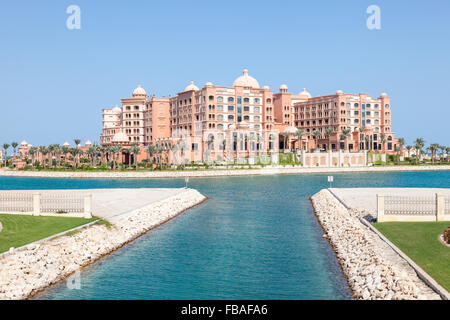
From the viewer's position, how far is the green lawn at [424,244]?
17.6 meters

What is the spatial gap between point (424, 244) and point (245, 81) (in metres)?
126

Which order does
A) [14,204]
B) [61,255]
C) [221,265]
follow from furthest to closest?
[14,204], [221,265], [61,255]

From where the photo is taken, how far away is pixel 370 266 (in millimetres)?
19859

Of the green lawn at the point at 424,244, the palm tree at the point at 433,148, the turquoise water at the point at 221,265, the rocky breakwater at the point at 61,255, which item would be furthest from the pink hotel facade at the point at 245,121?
the green lawn at the point at 424,244

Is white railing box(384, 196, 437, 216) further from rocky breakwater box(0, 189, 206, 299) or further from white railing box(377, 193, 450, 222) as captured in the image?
rocky breakwater box(0, 189, 206, 299)

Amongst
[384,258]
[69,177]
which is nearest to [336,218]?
[384,258]

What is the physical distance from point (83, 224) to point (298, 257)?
46.2ft

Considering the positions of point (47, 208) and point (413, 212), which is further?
point (47, 208)

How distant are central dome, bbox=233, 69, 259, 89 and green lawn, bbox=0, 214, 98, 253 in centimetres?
11718

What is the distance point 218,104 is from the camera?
421 feet

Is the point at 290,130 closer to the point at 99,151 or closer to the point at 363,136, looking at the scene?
the point at 363,136

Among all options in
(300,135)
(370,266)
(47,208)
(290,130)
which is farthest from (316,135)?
(370,266)

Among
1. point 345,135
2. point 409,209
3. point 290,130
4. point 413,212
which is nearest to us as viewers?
point 413,212
